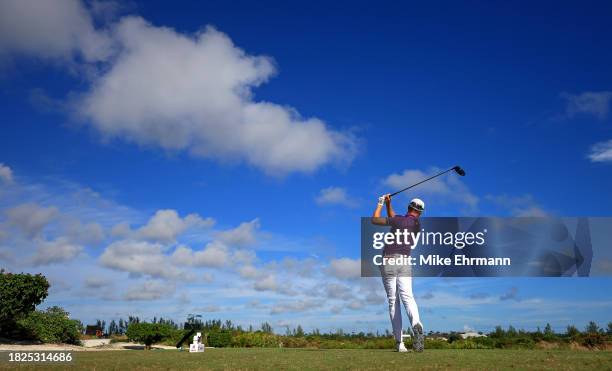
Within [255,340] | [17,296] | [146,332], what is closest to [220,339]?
[255,340]

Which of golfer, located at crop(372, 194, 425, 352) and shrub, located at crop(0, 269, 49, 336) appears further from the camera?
shrub, located at crop(0, 269, 49, 336)

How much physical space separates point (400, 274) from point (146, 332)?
25819 mm

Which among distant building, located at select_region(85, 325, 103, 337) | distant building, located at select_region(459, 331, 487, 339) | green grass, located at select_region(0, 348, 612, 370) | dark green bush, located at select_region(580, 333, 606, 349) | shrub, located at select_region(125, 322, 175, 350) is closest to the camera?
green grass, located at select_region(0, 348, 612, 370)

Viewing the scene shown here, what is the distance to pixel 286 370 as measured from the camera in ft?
26.2

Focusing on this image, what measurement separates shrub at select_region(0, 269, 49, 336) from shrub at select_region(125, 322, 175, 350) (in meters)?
7.63

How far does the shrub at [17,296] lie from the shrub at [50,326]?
61 centimetres

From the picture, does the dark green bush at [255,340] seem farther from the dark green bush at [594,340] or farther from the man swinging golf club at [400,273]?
the man swinging golf club at [400,273]

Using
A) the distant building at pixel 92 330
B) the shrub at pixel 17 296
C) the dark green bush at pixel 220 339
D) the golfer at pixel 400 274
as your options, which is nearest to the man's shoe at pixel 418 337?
the golfer at pixel 400 274

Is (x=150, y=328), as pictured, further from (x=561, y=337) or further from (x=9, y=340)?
(x=561, y=337)

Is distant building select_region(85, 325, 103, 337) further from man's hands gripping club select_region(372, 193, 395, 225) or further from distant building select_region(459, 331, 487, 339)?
man's hands gripping club select_region(372, 193, 395, 225)

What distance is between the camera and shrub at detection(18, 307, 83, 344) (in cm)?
3616

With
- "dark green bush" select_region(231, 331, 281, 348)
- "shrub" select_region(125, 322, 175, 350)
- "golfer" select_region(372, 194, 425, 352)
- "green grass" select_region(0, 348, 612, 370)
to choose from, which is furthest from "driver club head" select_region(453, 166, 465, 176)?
"shrub" select_region(125, 322, 175, 350)

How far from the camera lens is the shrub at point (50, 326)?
119ft

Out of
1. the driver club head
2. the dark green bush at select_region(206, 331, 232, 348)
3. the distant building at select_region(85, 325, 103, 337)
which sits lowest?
the distant building at select_region(85, 325, 103, 337)
